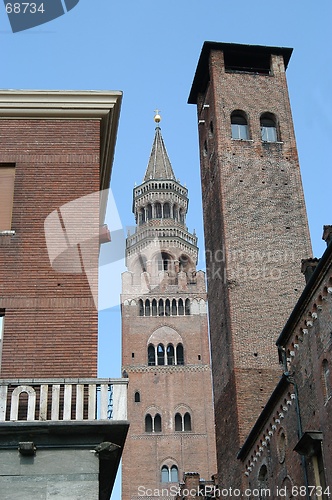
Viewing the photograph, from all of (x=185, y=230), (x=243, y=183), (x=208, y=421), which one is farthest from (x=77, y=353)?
(x=185, y=230)

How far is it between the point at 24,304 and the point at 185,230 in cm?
5378

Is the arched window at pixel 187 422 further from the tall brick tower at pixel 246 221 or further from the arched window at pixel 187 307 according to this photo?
the tall brick tower at pixel 246 221

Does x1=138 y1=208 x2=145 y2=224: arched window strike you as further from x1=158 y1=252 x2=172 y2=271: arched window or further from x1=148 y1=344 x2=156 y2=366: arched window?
x1=148 y1=344 x2=156 y2=366: arched window

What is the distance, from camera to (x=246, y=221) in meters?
26.7

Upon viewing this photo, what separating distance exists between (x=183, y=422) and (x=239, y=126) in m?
29.2

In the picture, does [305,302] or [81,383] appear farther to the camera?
[305,302]

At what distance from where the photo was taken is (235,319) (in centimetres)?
2458

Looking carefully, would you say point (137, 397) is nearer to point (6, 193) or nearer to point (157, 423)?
point (157, 423)

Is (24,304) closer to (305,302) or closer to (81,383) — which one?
(81,383)

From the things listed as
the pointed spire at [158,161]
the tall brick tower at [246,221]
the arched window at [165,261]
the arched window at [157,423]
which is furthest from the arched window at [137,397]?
the tall brick tower at [246,221]

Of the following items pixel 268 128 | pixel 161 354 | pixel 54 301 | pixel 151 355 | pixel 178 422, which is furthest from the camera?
pixel 161 354

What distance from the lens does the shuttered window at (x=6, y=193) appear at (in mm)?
12484

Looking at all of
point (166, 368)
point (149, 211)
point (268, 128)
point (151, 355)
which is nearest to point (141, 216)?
point (149, 211)

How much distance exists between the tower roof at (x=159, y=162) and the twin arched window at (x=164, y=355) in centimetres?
1728
